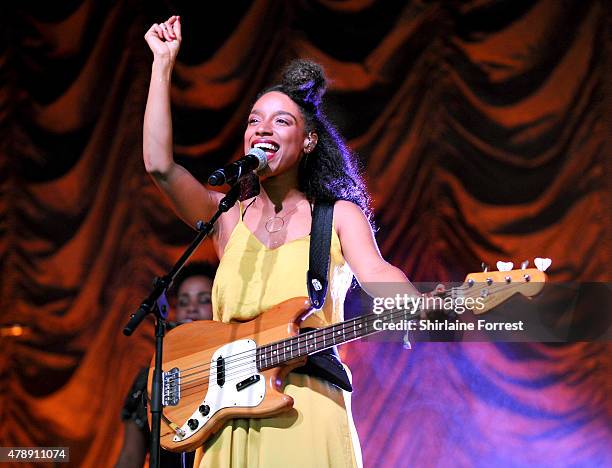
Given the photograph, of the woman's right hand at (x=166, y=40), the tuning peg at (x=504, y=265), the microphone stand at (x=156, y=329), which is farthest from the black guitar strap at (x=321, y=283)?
the woman's right hand at (x=166, y=40)

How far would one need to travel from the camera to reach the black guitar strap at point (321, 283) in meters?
2.17

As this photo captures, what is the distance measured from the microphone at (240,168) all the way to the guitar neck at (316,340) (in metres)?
0.45

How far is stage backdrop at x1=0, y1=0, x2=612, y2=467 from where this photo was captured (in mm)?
3512

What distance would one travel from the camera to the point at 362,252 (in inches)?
91.1

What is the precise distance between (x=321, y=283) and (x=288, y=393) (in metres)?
0.31

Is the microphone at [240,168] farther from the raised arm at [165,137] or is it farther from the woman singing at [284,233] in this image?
the raised arm at [165,137]

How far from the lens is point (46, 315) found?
4.14 meters

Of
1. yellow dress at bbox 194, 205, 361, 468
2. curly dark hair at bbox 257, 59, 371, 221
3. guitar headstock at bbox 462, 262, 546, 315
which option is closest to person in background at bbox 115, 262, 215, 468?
yellow dress at bbox 194, 205, 361, 468

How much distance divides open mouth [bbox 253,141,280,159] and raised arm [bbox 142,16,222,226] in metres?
0.23

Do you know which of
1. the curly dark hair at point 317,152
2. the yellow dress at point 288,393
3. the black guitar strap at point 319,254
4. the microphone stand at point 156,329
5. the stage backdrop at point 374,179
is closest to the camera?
the microphone stand at point 156,329

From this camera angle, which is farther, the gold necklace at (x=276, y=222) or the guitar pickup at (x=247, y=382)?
the gold necklace at (x=276, y=222)

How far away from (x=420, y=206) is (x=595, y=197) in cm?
75

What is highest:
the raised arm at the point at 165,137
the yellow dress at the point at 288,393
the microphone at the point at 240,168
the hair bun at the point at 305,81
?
the hair bun at the point at 305,81

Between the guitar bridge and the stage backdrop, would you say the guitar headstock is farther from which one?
the stage backdrop
